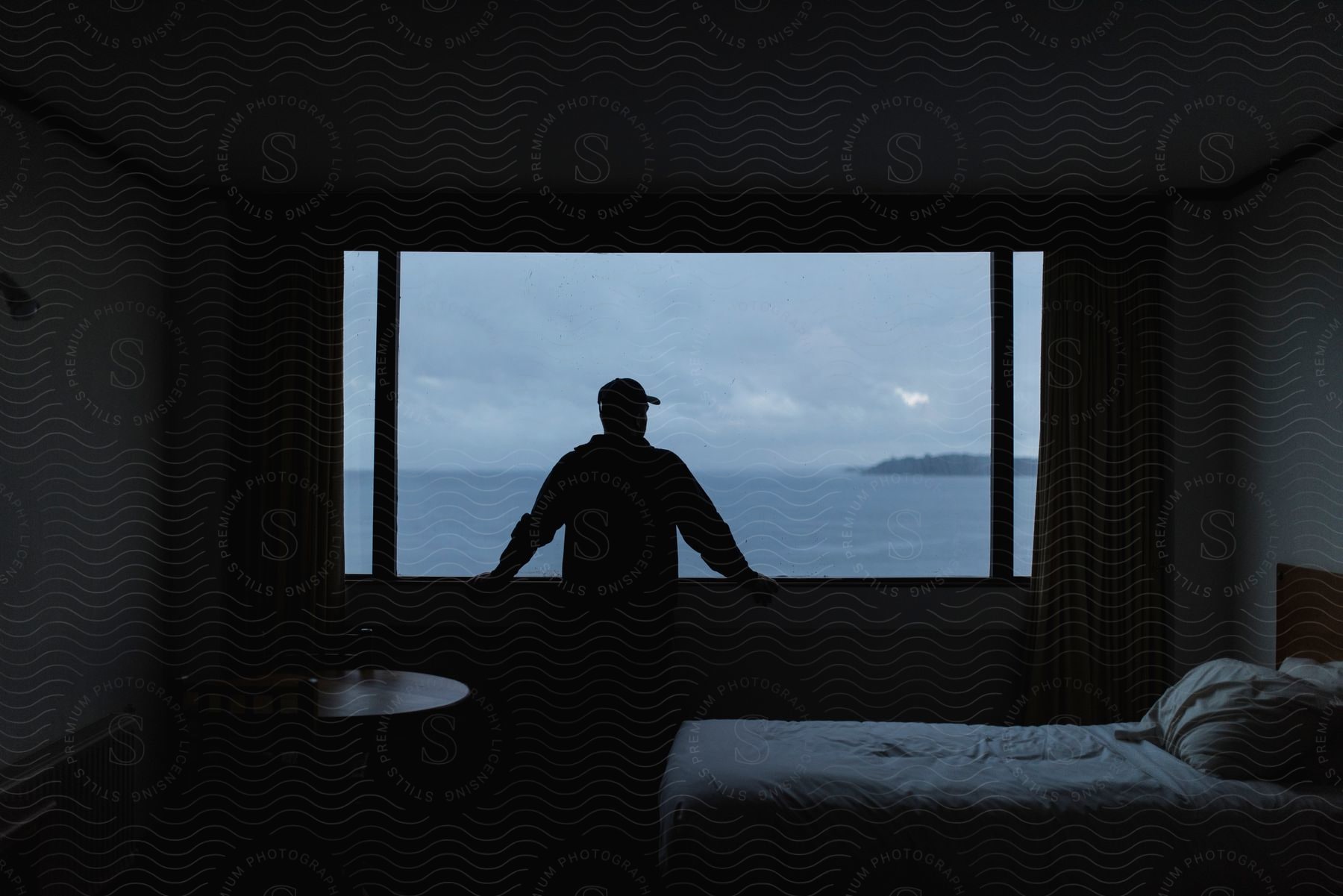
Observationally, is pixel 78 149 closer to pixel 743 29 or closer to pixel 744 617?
pixel 743 29

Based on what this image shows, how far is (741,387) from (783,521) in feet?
1.79

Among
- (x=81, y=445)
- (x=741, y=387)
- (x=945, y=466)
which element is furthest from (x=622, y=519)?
(x=81, y=445)

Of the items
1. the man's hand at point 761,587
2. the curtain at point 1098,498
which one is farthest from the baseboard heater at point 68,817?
the curtain at point 1098,498

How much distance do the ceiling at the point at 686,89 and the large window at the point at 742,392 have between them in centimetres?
39

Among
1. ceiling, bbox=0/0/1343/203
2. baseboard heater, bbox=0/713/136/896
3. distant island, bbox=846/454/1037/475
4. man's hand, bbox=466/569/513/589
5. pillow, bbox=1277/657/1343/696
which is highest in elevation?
ceiling, bbox=0/0/1343/203

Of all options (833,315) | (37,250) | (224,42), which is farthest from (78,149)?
(833,315)

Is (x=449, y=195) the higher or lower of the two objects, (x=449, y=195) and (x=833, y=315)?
the higher

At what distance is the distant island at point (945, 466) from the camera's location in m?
3.29

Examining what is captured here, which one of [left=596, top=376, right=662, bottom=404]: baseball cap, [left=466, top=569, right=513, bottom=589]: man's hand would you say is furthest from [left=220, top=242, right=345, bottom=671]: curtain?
[left=596, top=376, right=662, bottom=404]: baseball cap

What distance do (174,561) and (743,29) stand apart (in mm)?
2766

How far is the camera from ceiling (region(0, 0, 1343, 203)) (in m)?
2.11

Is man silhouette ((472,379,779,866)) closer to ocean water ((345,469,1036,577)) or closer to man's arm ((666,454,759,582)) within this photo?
man's arm ((666,454,759,582))

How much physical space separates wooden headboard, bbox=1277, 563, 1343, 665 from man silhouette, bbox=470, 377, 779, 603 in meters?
1.71

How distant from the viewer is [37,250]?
7.84 feet
